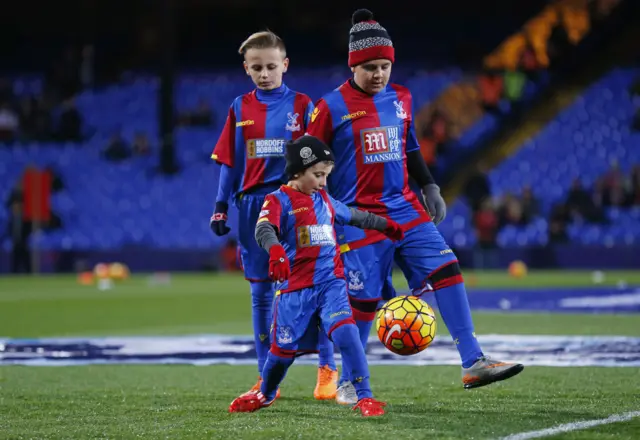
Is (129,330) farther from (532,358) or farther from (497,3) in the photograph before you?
(497,3)

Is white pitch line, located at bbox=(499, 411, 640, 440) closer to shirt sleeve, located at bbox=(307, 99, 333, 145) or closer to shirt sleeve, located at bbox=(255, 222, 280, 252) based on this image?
shirt sleeve, located at bbox=(255, 222, 280, 252)

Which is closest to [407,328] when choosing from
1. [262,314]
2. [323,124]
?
[262,314]

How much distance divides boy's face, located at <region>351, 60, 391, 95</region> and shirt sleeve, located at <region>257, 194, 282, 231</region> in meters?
1.08

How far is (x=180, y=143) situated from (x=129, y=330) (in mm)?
18851

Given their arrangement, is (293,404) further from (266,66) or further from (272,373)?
(266,66)

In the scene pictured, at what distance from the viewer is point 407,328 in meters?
6.81

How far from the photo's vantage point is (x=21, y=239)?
2770cm

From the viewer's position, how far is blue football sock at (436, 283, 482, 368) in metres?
6.84

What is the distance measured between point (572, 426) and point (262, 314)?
2.58 m

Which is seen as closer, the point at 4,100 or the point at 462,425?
the point at 462,425

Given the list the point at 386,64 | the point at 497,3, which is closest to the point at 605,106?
the point at 497,3

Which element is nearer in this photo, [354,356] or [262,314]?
[354,356]

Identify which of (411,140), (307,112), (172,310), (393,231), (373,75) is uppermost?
(373,75)

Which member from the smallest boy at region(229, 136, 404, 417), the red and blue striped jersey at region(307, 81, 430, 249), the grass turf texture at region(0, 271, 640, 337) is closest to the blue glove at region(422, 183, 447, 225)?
the red and blue striped jersey at region(307, 81, 430, 249)
